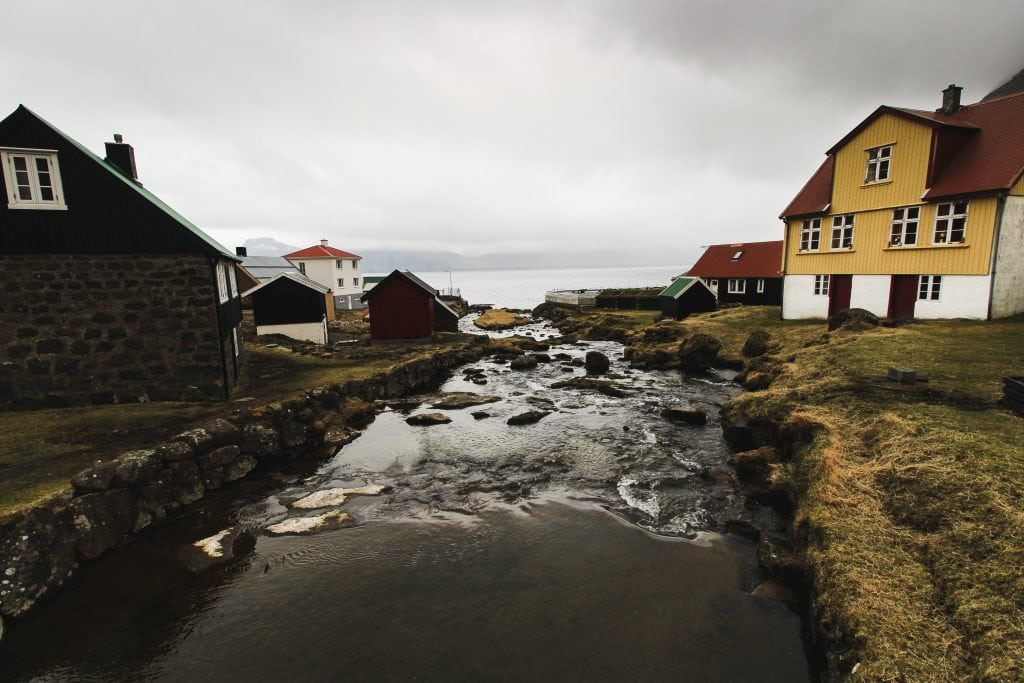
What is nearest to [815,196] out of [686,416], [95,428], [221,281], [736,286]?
[736,286]

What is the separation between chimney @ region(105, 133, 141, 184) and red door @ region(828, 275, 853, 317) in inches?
1748

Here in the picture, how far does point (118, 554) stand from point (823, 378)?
2443 cm

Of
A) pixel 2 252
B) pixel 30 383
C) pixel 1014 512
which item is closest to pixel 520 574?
pixel 1014 512

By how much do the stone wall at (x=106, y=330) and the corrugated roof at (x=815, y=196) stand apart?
38.3m

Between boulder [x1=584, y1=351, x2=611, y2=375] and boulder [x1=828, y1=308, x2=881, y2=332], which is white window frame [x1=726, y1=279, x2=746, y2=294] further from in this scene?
boulder [x1=584, y1=351, x2=611, y2=375]

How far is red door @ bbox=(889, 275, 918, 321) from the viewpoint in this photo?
1131 inches

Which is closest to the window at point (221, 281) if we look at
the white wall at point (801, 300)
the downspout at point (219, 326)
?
the downspout at point (219, 326)

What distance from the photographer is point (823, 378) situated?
19328 millimetres

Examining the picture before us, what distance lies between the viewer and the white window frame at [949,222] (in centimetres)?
2620

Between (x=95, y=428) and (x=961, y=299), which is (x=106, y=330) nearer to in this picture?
(x=95, y=428)

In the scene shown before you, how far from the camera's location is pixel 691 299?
4969cm

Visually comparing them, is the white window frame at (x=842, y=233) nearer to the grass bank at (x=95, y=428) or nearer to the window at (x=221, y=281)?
the grass bank at (x=95, y=428)

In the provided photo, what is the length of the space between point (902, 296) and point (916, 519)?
26612 mm

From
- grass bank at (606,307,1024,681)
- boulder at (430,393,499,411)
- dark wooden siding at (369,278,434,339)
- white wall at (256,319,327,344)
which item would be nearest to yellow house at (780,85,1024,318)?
grass bank at (606,307,1024,681)
